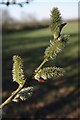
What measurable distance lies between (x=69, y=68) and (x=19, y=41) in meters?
12.0

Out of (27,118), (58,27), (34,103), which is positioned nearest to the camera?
(58,27)

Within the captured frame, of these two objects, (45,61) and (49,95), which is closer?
(45,61)

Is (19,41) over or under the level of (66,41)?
over

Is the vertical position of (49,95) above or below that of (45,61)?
below

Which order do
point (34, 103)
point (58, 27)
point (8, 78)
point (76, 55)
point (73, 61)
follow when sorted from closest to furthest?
point (58, 27)
point (34, 103)
point (8, 78)
point (73, 61)
point (76, 55)

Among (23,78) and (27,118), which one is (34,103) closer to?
(27,118)

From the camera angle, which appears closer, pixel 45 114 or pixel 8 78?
pixel 45 114

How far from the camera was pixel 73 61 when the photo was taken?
19.4 m

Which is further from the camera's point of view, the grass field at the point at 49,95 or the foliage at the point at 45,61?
the grass field at the point at 49,95

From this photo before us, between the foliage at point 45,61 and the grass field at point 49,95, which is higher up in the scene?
the foliage at point 45,61

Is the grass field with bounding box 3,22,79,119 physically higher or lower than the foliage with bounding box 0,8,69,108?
lower

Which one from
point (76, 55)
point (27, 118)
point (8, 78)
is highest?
point (76, 55)

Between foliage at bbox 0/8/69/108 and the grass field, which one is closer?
foliage at bbox 0/8/69/108

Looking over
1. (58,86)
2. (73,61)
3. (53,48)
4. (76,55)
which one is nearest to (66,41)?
(53,48)
